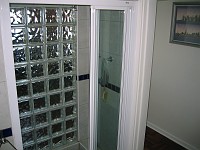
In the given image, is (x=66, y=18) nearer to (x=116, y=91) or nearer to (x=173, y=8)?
(x=116, y=91)

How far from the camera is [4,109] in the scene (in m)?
1.09

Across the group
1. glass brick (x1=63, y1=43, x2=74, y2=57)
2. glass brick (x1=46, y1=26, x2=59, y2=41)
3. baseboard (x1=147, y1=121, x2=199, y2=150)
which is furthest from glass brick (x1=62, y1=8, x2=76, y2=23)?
baseboard (x1=147, y1=121, x2=199, y2=150)

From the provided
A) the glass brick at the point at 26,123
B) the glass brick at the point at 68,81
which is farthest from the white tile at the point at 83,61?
the glass brick at the point at 26,123

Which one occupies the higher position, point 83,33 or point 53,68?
point 83,33

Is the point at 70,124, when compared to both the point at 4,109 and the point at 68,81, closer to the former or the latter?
the point at 68,81

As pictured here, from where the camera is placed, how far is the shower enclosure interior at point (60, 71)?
172 cm

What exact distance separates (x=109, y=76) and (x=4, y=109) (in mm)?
1028

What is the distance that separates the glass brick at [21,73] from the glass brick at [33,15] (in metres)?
0.42

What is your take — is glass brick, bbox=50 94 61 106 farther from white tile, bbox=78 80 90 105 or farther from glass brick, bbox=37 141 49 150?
glass brick, bbox=37 141 49 150

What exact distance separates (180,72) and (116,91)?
46.5 inches

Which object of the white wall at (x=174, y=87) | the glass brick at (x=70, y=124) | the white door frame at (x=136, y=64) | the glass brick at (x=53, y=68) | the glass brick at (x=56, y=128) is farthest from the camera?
the white wall at (x=174, y=87)

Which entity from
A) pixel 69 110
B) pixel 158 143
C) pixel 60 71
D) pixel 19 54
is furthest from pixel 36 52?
pixel 158 143

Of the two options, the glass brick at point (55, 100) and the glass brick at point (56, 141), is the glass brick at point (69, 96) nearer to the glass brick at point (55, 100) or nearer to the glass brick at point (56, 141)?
the glass brick at point (55, 100)

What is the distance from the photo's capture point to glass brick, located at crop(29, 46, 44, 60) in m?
1.80
